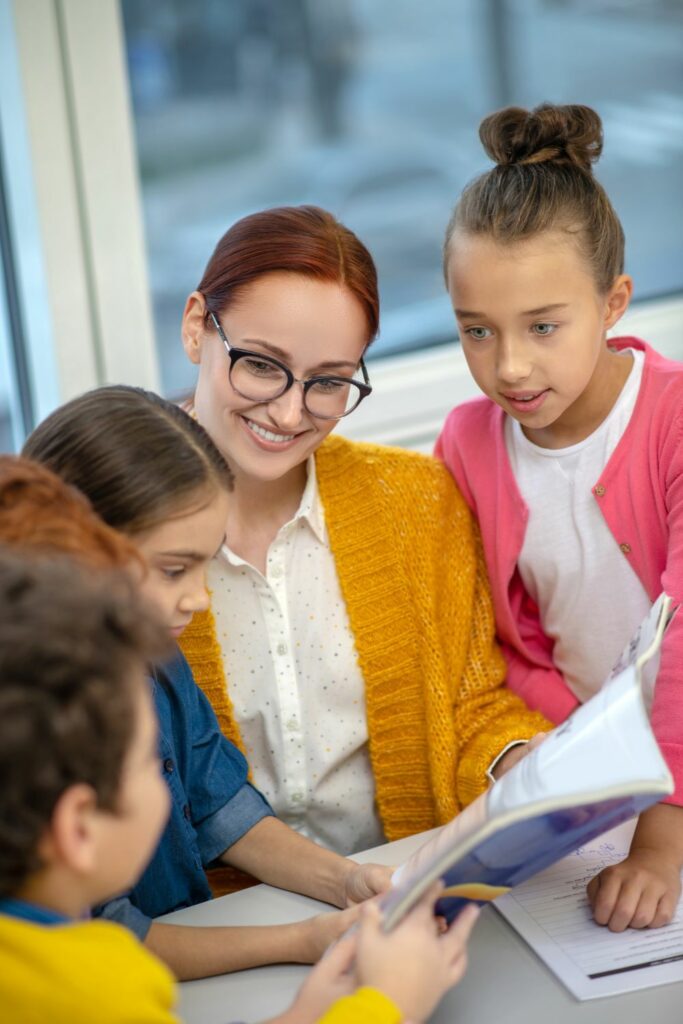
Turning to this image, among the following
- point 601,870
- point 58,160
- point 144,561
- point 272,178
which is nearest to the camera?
point 144,561

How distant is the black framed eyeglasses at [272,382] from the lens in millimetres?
1429

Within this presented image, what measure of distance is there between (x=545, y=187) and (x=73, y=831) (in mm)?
957

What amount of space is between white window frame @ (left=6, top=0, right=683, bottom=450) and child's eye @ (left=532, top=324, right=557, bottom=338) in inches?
37.9

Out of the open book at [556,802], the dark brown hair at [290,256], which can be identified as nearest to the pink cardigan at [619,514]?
the dark brown hair at [290,256]

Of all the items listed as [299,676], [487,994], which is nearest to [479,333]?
[299,676]

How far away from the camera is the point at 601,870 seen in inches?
47.2

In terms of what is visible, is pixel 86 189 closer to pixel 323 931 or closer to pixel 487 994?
pixel 323 931

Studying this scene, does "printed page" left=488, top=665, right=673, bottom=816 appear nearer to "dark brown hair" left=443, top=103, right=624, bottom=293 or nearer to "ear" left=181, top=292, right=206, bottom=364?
"dark brown hair" left=443, top=103, right=624, bottom=293

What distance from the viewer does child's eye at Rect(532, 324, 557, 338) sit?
1.41 meters

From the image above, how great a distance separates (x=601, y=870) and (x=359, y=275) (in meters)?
0.73

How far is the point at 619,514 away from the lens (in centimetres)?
150

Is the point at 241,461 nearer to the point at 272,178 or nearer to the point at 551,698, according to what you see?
the point at 551,698

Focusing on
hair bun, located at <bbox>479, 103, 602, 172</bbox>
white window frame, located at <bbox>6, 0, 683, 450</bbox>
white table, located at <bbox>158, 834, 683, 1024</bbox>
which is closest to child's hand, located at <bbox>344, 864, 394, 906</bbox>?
white table, located at <bbox>158, 834, 683, 1024</bbox>

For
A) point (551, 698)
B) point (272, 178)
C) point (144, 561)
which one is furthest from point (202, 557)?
point (272, 178)
